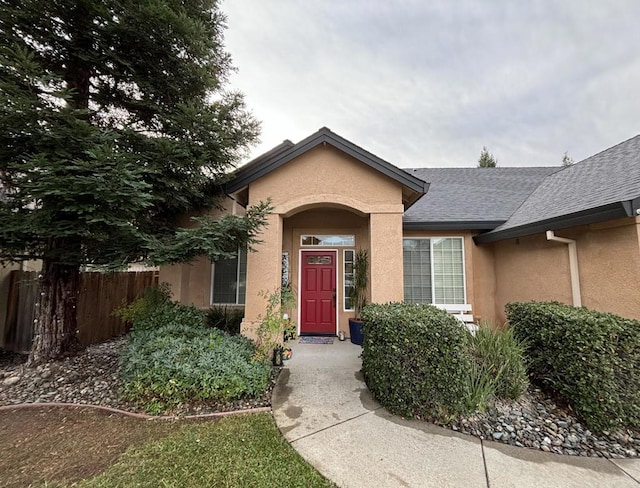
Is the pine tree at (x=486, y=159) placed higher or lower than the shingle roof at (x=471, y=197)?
higher

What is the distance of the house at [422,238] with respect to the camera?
521 centimetres

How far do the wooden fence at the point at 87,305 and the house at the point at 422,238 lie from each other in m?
1.37

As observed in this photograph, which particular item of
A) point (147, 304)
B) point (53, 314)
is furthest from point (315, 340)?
point (53, 314)

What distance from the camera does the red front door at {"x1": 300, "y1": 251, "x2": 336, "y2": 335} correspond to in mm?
8109

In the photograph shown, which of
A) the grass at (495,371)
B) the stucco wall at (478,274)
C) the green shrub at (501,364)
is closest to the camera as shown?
the grass at (495,371)

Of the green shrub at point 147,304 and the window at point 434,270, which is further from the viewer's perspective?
the window at point 434,270

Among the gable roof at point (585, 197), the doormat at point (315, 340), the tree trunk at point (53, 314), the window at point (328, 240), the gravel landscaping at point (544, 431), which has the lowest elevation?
the gravel landscaping at point (544, 431)

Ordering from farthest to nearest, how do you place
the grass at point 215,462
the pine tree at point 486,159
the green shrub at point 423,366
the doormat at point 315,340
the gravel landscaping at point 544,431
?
1. the pine tree at point 486,159
2. the doormat at point 315,340
3. the green shrub at point 423,366
4. the gravel landscaping at point 544,431
5. the grass at point 215,462

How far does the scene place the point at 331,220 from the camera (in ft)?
27.3

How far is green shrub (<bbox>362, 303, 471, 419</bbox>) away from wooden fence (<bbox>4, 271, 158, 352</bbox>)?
6.83 metres

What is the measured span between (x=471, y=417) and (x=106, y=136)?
7.12 m

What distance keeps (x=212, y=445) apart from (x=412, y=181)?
237 inches

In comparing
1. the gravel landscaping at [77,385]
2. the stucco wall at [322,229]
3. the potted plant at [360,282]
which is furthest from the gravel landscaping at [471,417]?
the stucco wall at [322,229]

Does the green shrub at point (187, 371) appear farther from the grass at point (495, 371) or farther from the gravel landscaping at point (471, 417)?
the grass at point (495, 371)
